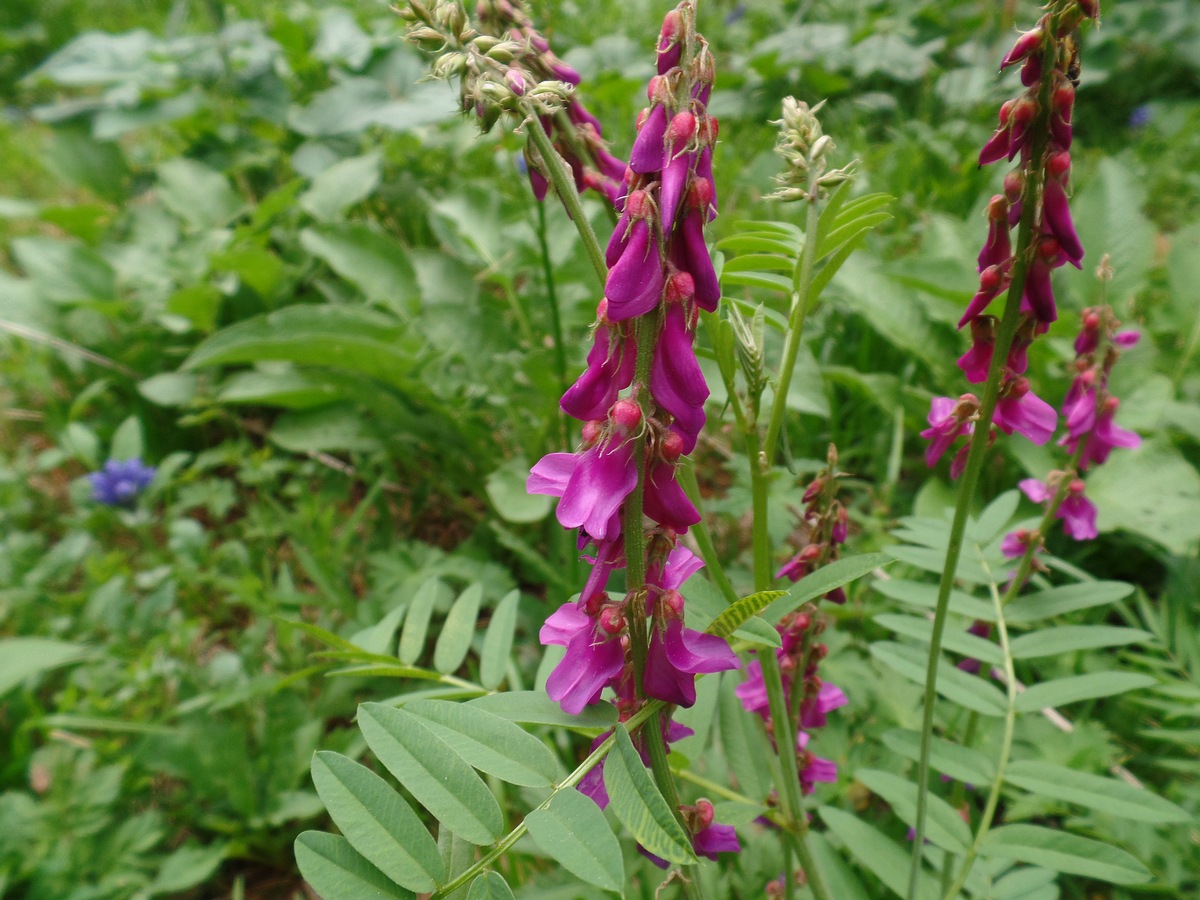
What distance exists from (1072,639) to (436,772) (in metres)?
0.92

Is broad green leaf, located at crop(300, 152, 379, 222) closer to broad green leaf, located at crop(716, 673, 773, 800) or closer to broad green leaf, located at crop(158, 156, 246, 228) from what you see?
broad green leaf, located at crop(158, 156, 246, 228)

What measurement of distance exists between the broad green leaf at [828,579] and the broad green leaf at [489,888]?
1.18 feet

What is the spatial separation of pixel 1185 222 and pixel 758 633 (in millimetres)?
3415

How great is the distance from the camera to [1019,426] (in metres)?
0.92

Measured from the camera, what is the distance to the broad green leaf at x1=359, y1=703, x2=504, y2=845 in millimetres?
693

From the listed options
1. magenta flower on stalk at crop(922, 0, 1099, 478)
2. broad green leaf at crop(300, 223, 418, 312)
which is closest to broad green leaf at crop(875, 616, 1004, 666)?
magenta flower on stalk at crop(922, 0, 1099, 478)

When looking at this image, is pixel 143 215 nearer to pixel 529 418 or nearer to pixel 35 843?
pixel 529 418

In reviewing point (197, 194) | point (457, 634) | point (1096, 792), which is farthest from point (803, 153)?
point (197, 194)

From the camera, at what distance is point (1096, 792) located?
1.00 m

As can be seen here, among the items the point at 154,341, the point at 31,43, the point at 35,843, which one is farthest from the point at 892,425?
the point at 31,43

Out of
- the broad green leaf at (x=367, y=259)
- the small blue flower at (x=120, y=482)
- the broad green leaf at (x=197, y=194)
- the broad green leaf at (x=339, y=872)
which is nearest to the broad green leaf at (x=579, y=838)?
the broad green leaf at (x=339, y=872)

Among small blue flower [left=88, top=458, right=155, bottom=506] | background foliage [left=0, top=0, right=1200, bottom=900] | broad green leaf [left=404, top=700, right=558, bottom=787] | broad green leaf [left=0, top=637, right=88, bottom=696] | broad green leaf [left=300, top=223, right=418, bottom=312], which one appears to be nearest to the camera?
broad green leaf [left=404, top=700, right=558, bottom=787]

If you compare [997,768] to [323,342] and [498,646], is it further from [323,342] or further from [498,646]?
[323,342]

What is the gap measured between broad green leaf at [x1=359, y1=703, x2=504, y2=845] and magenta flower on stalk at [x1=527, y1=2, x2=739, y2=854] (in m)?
0.11
